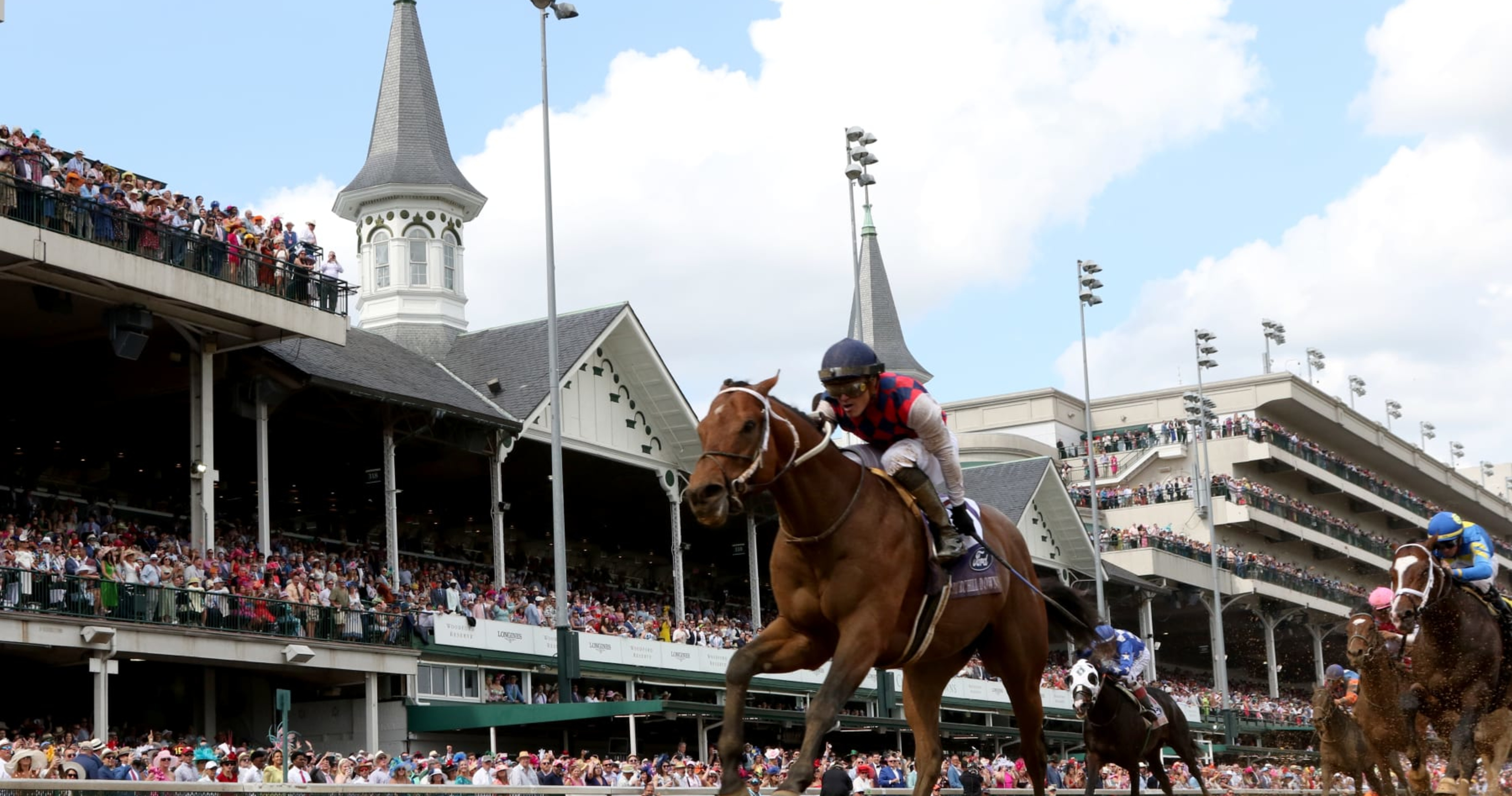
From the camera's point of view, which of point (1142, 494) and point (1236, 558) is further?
point (1142, 494)

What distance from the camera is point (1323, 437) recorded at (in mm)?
84000

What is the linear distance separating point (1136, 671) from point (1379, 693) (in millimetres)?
3519

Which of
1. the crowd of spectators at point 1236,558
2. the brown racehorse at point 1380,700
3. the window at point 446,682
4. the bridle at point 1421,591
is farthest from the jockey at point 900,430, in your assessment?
the crowd of spectators at point 1236,558

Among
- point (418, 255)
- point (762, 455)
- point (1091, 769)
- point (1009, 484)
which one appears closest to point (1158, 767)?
point (1091, 769)

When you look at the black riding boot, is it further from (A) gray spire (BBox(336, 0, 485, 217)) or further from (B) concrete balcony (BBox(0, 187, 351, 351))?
(A) gray spire (BBox(336, 0, 485, 217))

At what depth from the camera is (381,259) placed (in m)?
44.0

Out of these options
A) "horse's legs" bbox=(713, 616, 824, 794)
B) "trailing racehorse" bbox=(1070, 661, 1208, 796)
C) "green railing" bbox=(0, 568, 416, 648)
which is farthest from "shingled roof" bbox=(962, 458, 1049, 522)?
"horse's legs" bbox=(713, 616, 824, 794)

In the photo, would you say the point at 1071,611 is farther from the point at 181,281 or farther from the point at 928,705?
the point at 181,281

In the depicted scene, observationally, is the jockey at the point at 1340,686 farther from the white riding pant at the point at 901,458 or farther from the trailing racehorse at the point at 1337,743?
the white riding pant at the point at 901,458

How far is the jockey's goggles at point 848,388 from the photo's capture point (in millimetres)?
8953

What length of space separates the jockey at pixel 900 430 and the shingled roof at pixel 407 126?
3535 cm

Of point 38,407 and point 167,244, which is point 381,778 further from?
point 38,407

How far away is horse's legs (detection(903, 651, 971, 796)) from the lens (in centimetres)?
945

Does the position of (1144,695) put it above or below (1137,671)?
below
